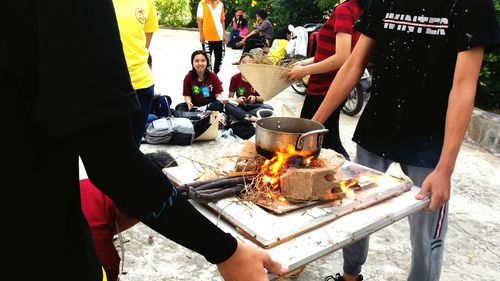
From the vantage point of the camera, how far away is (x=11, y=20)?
665 millimetres

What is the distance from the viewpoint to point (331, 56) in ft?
11.3

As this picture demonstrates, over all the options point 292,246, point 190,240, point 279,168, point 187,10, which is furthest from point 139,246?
point 187,10

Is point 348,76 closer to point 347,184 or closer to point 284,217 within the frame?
point 347,184

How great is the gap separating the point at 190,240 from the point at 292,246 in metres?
0.62

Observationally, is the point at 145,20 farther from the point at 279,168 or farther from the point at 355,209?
the point at 355,209

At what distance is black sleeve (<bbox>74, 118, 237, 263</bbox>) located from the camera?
30.1 inches

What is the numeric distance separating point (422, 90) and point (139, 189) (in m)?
1.78

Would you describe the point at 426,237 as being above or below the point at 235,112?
Answer: above

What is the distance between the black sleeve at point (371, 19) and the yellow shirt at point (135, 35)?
171 centimetres

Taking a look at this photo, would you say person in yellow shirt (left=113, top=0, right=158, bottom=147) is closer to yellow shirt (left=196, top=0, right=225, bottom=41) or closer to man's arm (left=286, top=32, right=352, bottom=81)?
man's arm (left=286, top=32, right=352, bottom=81)

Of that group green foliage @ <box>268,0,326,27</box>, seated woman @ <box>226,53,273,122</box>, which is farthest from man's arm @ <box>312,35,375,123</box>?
green foliage @ <box>268,0,326,27</box>

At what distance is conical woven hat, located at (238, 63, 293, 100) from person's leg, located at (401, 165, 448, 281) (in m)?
1.32

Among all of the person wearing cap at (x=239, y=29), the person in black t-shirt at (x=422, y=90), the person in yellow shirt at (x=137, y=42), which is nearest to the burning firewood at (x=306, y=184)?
the person in black t-shirt at (x=422, y=90)

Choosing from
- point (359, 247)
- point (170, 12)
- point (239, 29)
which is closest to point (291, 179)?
point (359, 247)
